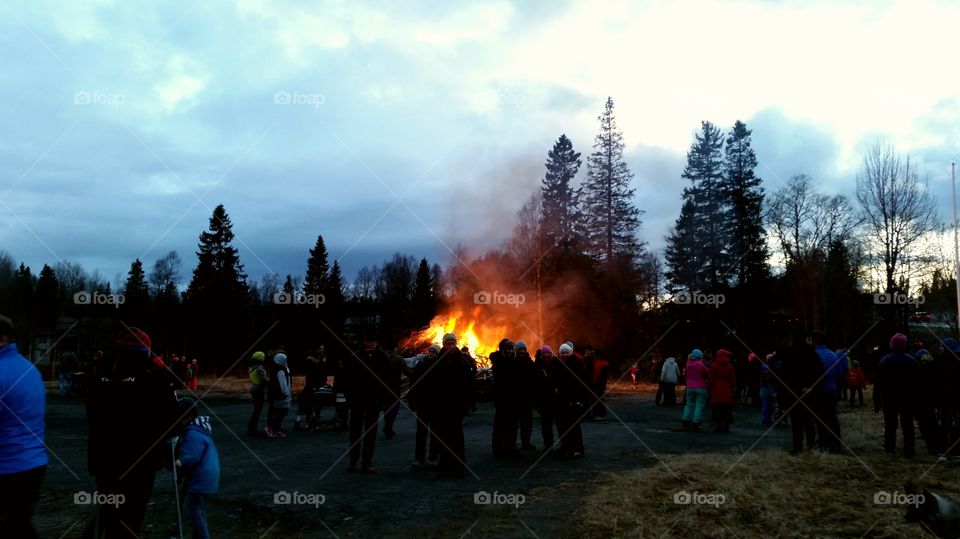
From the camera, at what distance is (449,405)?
966 cm

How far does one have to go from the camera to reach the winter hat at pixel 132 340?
485cm

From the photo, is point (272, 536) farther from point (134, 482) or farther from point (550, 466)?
point (550, 466)

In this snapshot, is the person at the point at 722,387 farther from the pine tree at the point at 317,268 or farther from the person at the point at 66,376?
the pine tree at the point at 317,268

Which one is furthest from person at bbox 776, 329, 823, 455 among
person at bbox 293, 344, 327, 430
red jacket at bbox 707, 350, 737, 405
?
person at bbox 293, 344, 327, 430

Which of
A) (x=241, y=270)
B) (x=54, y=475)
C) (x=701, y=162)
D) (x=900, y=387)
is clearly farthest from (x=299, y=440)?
(x=241, y=270)

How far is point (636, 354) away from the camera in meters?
46.4

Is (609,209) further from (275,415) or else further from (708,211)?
(275,415)

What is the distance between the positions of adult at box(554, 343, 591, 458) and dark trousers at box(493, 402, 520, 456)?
32.5 inches

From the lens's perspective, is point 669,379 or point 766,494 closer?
point 766,494

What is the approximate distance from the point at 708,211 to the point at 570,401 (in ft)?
131

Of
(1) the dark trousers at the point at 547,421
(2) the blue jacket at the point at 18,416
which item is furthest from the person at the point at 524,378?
(2) the blue jacket at the point at 18,416

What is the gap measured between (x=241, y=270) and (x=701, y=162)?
142 feet

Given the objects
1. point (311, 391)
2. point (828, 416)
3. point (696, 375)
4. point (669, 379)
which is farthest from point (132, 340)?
point (669, 379)

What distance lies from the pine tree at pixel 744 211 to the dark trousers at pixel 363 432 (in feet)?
131
